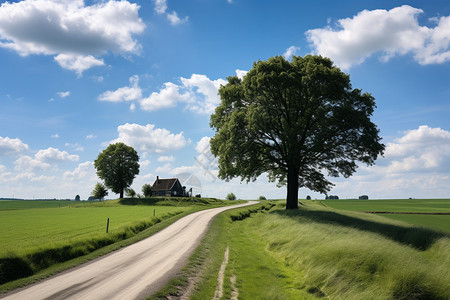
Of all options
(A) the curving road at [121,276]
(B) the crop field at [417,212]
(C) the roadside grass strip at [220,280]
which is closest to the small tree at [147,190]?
(B) the crop field at [417,212]

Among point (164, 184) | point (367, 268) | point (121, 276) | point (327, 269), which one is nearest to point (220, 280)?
point (121, 276)

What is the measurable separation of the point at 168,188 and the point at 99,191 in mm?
24820

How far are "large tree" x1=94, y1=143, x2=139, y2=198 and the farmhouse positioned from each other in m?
11.9

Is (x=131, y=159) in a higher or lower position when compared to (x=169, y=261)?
higher

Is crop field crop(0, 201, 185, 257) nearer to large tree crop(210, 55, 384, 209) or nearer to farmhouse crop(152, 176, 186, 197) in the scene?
large tree crop(210, 55, 384, 209)

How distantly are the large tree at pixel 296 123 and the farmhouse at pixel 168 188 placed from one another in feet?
210

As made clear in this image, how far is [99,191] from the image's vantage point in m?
98.6

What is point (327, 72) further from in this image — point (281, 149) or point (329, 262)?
point (329, 262)

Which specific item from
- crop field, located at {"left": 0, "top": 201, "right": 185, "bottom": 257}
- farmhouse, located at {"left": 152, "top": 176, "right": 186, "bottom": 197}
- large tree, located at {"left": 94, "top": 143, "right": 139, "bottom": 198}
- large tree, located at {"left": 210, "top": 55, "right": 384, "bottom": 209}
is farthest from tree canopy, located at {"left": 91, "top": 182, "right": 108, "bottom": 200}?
large tree, located at {"left": 210, "top": 55, "right": 384, "bottom": 209}

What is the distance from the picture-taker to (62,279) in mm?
12531

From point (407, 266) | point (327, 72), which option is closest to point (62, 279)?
point (407, 266)

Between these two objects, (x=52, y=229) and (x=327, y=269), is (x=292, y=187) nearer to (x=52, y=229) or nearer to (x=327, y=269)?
(x=327, y=269)

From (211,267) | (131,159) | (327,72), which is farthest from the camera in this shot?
(131,159)

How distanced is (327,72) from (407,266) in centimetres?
2492
